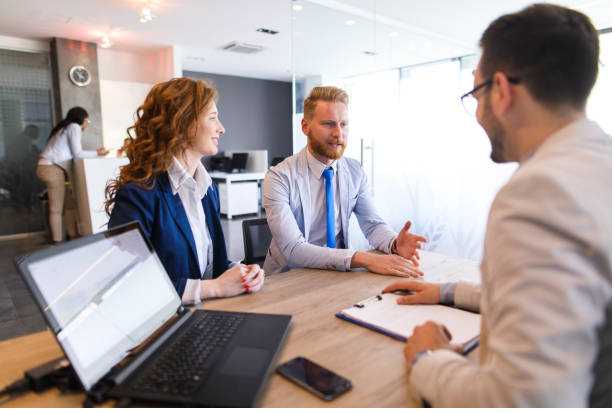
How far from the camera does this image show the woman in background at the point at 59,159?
5.43 metres

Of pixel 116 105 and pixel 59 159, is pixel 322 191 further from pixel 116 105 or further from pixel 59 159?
pixel 116 105

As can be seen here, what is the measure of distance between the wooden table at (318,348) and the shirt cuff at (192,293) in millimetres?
46

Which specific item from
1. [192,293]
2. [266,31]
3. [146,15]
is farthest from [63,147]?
[192,293]

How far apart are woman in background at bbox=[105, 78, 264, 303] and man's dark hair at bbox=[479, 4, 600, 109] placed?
947 millimetres

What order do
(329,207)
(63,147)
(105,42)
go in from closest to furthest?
(329,207) → (63,147) → (105,42)

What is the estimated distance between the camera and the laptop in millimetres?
734

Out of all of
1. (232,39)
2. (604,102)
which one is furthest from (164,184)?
(232,39)

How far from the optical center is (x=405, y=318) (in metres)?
1.08

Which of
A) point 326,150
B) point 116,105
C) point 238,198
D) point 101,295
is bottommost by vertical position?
point 238,198

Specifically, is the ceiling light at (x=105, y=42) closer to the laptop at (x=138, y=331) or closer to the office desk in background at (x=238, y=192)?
the office desk in background at (x=238, y=192)

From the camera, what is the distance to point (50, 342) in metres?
1.00

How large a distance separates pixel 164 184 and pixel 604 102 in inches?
121

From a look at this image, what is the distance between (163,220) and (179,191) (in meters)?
0.15

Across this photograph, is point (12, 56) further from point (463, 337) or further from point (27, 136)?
point (463, 337)
